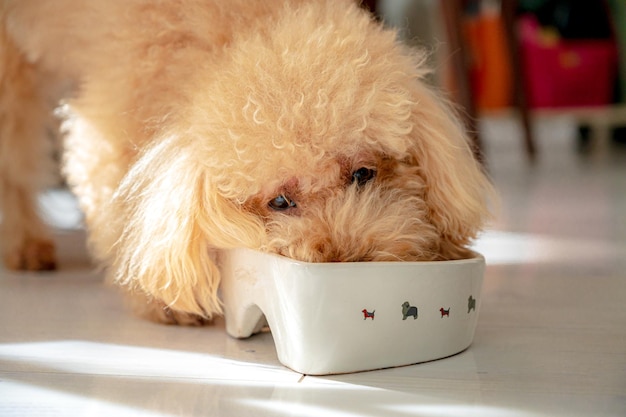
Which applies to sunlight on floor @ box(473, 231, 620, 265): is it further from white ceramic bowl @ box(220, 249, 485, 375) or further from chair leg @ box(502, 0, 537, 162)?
chair leg @ box(502, 0, 537, 162)

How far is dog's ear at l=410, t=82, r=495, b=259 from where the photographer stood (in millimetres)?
1133

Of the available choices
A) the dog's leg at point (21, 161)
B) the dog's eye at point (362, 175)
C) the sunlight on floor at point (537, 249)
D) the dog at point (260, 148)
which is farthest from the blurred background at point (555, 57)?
the dog's eye at point (362, 175)

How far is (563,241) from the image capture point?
1989 millimetres

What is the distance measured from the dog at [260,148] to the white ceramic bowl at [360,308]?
39 mm

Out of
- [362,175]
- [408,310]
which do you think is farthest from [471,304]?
[362,175]

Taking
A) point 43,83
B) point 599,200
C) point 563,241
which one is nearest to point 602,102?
point 599,200

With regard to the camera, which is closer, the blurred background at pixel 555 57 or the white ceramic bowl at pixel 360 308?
the white ceramic bowl at pixel 360 308

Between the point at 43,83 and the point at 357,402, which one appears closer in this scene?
the point at 357,402

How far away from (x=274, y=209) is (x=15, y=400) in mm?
388

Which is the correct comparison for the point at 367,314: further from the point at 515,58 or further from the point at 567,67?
the point at 567,67

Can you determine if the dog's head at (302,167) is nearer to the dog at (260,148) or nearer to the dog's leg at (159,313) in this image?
the dog at (260,148)

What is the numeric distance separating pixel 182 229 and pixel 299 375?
0.24 metres

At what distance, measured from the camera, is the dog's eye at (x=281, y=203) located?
1.06m

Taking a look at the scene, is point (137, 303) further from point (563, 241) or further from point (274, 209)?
point (563, 241)
